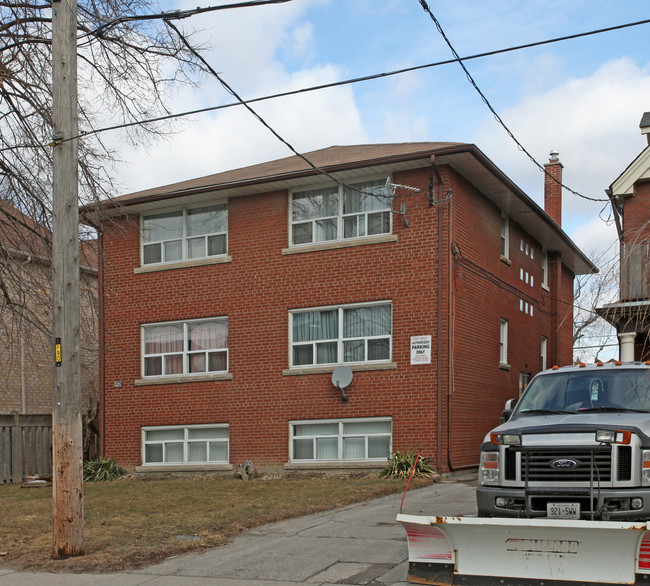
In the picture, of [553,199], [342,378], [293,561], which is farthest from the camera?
[553,199]

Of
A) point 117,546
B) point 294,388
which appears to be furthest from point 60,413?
point 294,388

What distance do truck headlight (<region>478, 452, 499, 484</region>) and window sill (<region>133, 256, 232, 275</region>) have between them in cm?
1246

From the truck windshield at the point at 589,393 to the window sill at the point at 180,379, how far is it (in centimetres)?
1108

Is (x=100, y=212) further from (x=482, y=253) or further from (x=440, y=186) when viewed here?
(x=482, y=253)

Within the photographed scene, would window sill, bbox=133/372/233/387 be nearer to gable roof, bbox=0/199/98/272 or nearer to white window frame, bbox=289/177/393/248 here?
white window frame, bbox=289/177/393/248

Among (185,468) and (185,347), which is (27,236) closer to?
(185,347)

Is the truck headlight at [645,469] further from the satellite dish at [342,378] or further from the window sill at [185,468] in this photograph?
the window sill at [185,468]

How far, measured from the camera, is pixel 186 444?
65.9 ft

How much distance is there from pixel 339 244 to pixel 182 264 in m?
4.29

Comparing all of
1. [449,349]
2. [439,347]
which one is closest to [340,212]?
[439,347]

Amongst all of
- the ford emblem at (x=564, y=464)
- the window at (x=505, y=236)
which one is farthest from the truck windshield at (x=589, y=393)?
the window at (x=505, y=236)

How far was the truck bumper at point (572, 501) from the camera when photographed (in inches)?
286

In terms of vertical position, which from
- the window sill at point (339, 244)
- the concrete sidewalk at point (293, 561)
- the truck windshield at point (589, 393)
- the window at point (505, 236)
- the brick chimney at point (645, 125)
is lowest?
the concrete sidewalk at point (293, 561)

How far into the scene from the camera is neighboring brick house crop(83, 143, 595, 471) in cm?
1752
